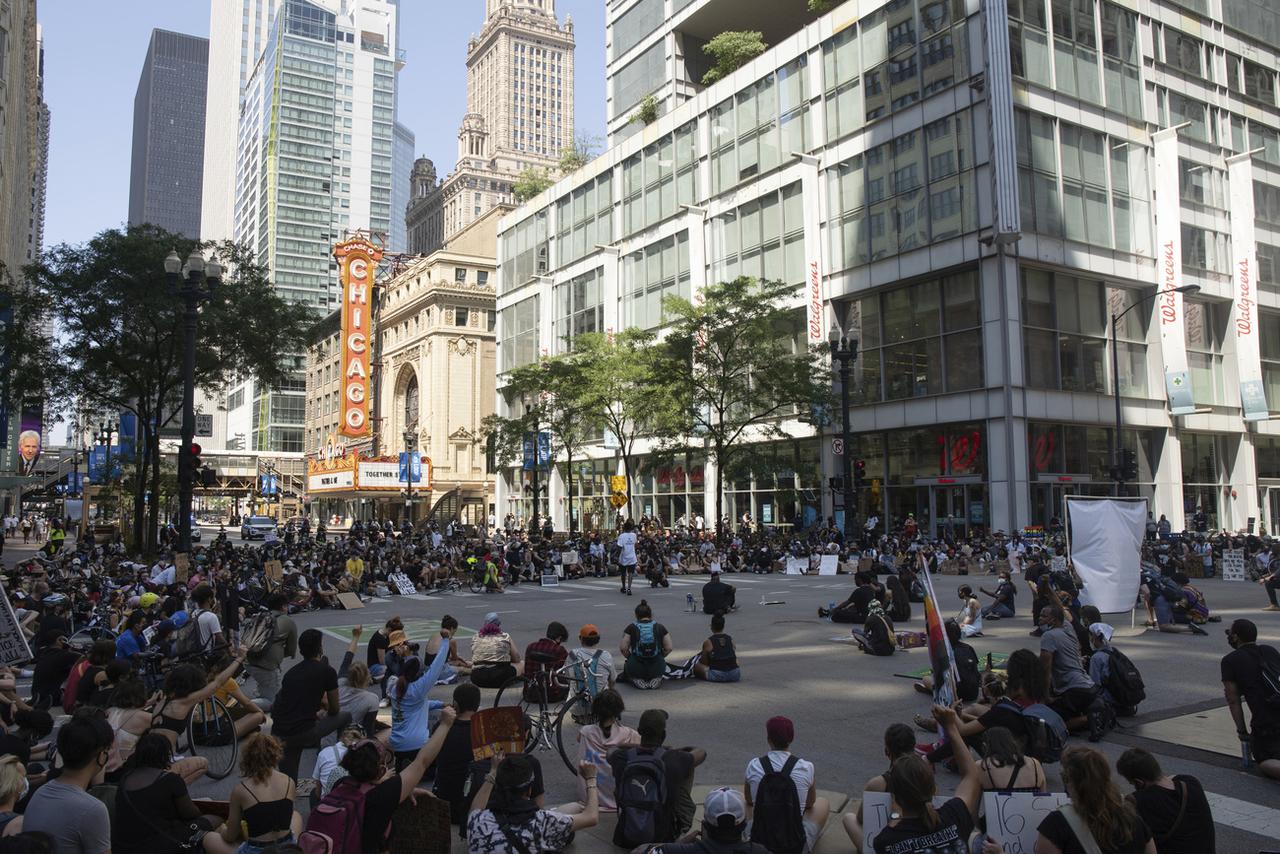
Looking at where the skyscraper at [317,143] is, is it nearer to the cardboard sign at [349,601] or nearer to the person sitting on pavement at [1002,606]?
the cardboard sign at [349,601]

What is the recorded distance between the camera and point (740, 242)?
48.6 metres

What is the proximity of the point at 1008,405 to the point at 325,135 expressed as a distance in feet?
516

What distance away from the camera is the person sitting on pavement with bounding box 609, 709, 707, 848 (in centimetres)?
661

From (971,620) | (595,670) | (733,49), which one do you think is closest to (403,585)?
(971,620)

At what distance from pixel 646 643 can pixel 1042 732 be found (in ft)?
19.0

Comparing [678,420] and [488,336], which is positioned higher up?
[488,336]

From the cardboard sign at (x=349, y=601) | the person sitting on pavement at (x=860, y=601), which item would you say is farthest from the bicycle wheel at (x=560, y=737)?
the cardboard sign at (x=349, y=601)

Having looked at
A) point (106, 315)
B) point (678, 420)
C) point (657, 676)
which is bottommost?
point (657, 676)

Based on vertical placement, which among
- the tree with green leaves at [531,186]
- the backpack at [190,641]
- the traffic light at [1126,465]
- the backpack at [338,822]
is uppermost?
the tree with green leaves at [531,186]

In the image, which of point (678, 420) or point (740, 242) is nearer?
point (678, 420)

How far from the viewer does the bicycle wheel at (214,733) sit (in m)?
9.23

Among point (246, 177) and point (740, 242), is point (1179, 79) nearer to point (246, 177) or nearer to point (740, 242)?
point (740, 242)

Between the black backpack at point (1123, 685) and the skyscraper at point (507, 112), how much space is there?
511 feet

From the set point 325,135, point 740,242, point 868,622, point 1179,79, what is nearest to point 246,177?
point 325,135
